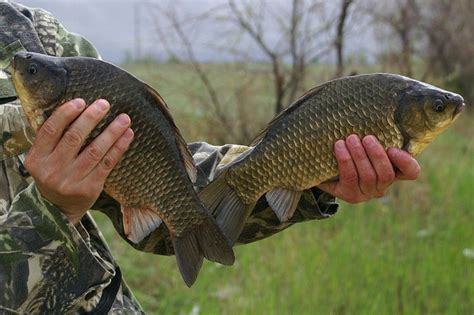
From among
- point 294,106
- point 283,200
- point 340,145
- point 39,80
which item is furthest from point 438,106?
point 39,80

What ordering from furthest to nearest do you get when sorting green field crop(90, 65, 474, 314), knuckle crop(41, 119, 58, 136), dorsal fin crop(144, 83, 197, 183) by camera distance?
1. green field crop(90, 65, 474, 314)
2. dorsal fin crop(144, 83, 197, 183)
3. knuckle crop(41, 119, 58, 136)

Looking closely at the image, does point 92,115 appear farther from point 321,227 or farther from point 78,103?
point 321,227

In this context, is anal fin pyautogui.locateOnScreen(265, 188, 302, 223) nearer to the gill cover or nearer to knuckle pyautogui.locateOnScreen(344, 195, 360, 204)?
knuckle pyautogui.locateOnScreen(344, 195, 360, 204)

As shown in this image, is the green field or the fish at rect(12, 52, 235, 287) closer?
the fish at rect(12, 52, 235, 287)

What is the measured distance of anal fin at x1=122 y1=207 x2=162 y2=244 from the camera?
186 cm

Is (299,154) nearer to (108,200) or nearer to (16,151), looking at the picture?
(108,200)

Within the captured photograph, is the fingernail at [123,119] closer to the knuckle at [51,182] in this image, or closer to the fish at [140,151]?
the fish at [140,151]

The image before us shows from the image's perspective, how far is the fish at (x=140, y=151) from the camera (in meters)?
1.69

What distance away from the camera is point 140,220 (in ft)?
6.12

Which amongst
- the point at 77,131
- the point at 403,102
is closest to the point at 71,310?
the point at 77,131

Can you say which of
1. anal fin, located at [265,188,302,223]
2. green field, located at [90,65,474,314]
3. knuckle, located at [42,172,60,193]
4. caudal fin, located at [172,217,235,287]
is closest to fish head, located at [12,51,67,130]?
knuckle, located at [42,172,60,193]

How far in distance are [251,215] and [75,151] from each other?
0.72m

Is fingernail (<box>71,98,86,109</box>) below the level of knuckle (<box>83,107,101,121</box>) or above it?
above

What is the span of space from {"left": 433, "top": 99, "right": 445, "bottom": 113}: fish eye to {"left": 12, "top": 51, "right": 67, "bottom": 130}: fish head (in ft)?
3.01
